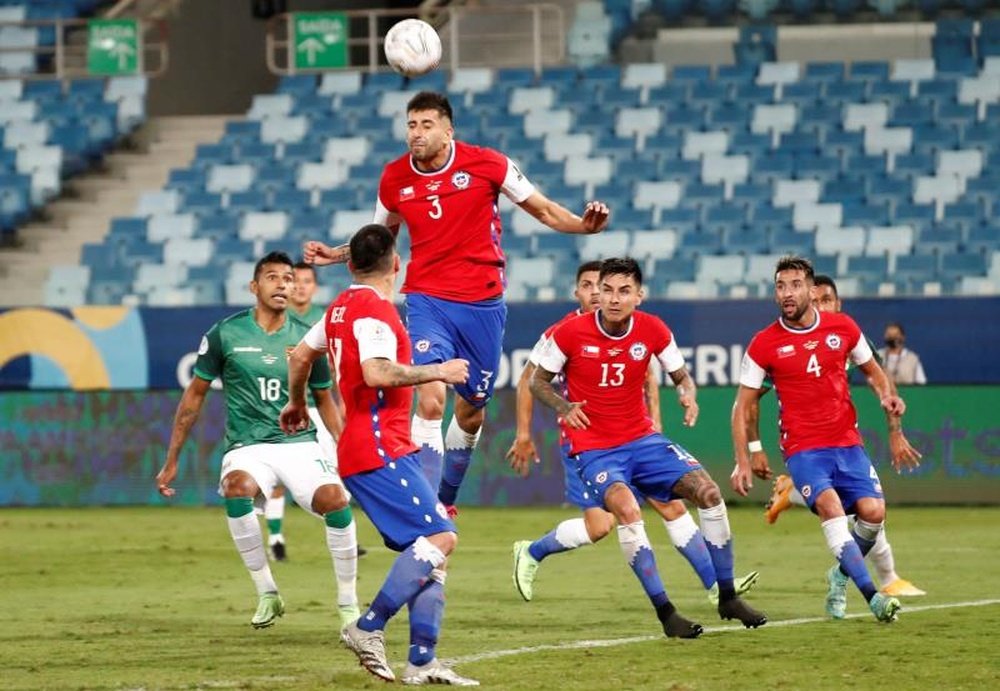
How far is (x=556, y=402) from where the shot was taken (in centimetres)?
1089

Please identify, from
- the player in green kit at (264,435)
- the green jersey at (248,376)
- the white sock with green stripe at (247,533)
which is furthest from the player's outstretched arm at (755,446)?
the white sock with green stripe at (247,533)

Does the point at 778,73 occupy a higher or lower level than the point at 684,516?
higher

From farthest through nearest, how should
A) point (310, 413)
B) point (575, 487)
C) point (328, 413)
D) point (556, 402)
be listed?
point (310, 413) < point (575, 487) < point (328, 413) < point (556, 402)


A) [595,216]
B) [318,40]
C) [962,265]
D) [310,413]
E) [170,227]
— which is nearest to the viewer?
[595,216]

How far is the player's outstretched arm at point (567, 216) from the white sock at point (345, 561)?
6.97 ft

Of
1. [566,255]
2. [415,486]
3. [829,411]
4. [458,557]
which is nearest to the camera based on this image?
[415,486]

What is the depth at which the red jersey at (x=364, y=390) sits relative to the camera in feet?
28.9

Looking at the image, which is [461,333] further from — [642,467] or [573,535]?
[573,535]

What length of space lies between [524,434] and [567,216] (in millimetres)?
1557

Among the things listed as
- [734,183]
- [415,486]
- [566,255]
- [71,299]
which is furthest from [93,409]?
[415,486]

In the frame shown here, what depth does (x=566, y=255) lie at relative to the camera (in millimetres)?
25000

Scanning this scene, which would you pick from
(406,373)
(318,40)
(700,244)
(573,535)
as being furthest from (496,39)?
(406,373)

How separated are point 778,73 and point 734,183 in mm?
2360

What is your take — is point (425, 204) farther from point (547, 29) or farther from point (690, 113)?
point (547, 29)
